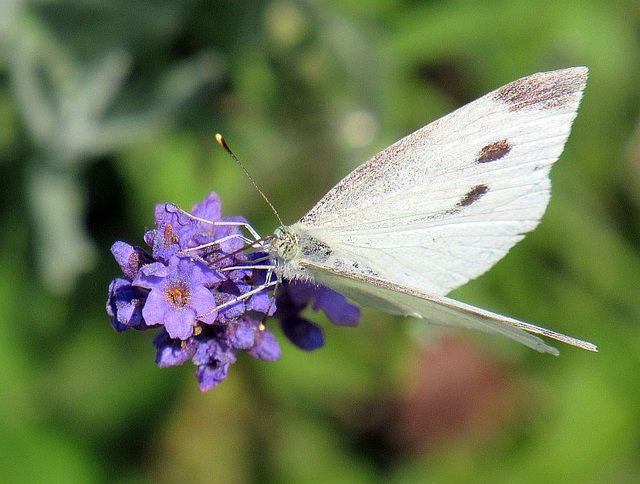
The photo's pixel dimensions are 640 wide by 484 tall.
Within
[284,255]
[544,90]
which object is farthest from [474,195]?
[284,255]

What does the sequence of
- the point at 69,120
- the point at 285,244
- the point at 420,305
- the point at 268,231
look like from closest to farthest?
the point at 420,305 < the point at 285,244 < the point at 69,120 < the point at 268,231

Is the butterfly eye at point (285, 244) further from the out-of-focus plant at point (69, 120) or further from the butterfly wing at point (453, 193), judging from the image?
the out-of-focus plant at point (69, 120)

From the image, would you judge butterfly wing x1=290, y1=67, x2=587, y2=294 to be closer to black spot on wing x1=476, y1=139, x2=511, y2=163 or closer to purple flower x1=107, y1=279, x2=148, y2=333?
black spot on wing x1=476, y1=139, x2=511, y2=163

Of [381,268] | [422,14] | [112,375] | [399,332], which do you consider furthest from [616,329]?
[112,375]

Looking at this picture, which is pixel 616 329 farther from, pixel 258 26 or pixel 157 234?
pixel 157 234

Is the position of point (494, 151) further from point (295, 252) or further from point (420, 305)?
point (295, 252)

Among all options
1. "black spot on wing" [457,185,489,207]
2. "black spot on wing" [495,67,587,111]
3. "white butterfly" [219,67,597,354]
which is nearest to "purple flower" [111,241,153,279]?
"white butterfly" [219,67,597,354]
